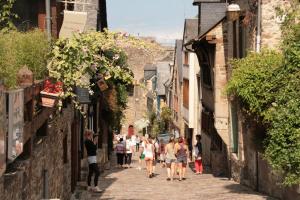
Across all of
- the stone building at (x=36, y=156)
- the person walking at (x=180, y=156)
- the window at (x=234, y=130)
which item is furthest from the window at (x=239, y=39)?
the stone building at (x=36, y=156)

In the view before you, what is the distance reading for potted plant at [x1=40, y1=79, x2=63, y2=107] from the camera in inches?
384

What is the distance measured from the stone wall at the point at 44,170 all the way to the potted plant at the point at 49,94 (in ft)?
1.77

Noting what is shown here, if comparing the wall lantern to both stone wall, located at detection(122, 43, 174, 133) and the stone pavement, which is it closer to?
the stone pavement

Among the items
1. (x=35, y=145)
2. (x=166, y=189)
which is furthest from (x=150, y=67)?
(x=35, y=145)

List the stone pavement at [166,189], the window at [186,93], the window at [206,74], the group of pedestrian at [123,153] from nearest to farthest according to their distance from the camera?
the stone pavement at [166,189] → the window at [206,74] → the group of pedestrian at [123,153] → the window at [186,93]

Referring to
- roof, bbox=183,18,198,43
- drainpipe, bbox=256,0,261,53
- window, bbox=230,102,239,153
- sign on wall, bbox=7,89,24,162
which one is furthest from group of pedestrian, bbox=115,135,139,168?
sign on wall, bbox=7,89,24,162

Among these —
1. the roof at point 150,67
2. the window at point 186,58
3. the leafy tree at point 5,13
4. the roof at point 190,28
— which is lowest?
the leafy tree at point 5,13

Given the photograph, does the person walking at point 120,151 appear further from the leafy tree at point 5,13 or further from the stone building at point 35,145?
the leafy tree at point 5,13

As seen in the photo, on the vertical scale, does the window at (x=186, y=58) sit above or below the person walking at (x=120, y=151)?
above

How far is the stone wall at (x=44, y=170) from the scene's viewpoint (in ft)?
23.2

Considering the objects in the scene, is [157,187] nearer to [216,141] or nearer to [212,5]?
[216,141]

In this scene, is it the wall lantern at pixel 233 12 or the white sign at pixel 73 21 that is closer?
the white sign at pixel 73 21

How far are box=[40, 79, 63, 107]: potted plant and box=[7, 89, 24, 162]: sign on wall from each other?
2.25 m

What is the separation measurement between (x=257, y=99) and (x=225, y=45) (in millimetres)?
9581
